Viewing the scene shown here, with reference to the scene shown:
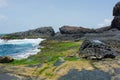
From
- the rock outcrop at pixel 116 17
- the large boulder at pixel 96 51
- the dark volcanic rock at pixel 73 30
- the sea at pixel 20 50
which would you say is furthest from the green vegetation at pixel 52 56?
the dark volcanic rock at pixel 73 30

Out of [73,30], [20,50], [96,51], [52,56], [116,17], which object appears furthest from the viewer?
[73,30]

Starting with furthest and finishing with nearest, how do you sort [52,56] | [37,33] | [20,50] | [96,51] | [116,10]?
[37,33] → [116,10] → [20,50] → [52,56] → [96,51]

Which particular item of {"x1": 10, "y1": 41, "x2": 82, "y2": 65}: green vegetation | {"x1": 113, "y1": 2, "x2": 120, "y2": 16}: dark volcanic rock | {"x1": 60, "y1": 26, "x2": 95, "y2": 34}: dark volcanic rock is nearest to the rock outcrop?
{"x1": 113, "y1": 2, "x2": 120, "y2": 16}: dark volcanic rock

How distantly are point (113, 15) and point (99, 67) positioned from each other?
71632 millimetres

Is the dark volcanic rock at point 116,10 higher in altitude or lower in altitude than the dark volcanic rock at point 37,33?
higher

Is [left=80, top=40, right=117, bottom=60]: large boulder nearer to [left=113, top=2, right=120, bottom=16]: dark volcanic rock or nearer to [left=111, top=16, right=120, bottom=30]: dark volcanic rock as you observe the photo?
[left=111, top=16, right=120, bottom=30]: dark volcanic rock

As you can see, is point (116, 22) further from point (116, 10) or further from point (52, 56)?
point (52, 56)

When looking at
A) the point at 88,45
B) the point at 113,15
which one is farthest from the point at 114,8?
the point at 88,45

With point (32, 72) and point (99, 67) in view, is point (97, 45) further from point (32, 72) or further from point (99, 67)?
point (32, 72)

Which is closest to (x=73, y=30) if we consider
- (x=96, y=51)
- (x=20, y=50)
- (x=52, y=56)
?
(x=20, y=50)

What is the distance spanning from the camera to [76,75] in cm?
2128

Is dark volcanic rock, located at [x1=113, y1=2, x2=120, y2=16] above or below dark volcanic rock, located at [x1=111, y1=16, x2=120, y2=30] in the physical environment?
above

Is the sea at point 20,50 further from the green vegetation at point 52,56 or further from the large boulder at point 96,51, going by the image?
the large boulder at point 96,51

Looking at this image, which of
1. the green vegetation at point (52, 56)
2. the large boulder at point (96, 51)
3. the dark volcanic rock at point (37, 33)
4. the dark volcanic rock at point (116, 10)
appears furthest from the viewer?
the dark volcanic rock at point (37, 33)
